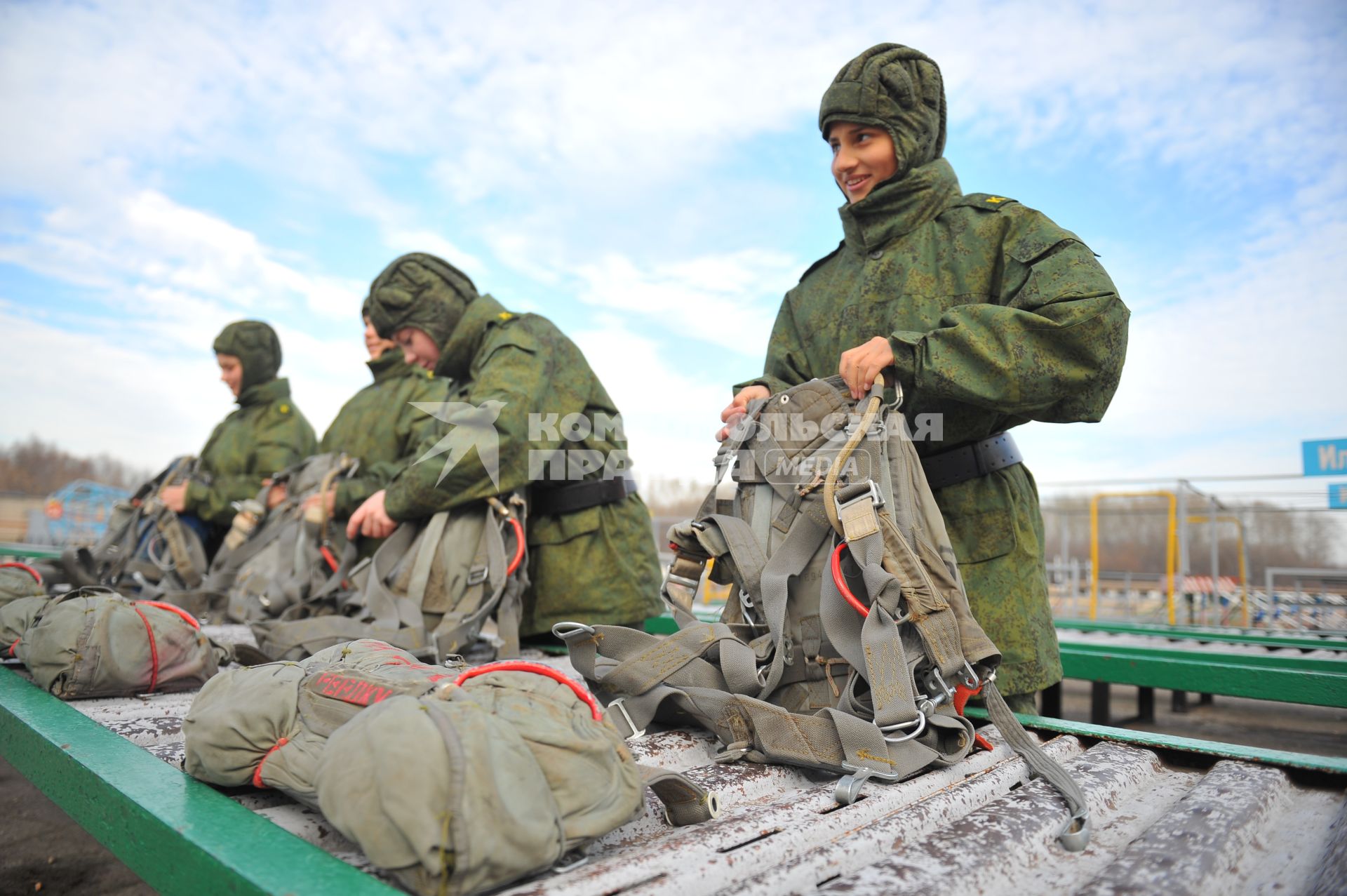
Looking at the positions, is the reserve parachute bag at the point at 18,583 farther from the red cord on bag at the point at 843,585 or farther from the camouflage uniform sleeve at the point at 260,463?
the red cord on bag at the point at 843,585

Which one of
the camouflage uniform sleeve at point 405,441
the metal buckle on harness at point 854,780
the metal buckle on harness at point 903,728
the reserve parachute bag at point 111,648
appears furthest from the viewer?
the camouflage uniform sleeve at point 405,441

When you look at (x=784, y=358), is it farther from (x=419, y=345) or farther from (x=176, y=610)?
(x=419, y=345)

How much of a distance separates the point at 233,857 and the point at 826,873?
78cm

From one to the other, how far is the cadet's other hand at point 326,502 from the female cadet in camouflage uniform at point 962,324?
2.59 meters

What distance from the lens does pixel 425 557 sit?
118 inches

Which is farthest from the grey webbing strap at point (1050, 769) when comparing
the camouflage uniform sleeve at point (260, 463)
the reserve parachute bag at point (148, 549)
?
the camouflage uniform sleeve at point (260, 463)

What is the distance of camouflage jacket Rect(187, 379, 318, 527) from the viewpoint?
5.49 m

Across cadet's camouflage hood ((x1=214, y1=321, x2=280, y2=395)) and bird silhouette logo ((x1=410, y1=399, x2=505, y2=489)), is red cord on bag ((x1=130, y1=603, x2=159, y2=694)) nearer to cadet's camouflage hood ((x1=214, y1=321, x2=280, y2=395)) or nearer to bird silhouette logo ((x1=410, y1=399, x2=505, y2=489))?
bird silhouette logo ((x1=410, y1=399, x2=505, y2=489))

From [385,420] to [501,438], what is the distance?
206 centimetres

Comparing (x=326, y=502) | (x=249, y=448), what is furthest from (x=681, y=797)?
(x=249, y=448)

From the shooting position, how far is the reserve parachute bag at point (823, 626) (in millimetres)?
1562

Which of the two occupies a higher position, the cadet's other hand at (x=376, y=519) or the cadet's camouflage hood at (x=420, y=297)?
the cadet's camouflage hood at (x=420, y=297)

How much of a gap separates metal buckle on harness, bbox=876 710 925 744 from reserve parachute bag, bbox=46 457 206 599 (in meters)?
4.97

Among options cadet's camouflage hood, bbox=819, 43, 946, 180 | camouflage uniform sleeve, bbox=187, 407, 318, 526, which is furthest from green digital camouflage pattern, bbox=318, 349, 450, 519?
cadet's camouflage hood, bbox=819, 43, 946, 180
